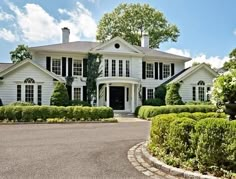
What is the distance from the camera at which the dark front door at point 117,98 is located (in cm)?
2648

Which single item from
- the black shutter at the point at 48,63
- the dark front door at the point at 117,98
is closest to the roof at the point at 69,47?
the black shutter at the point at 48,63

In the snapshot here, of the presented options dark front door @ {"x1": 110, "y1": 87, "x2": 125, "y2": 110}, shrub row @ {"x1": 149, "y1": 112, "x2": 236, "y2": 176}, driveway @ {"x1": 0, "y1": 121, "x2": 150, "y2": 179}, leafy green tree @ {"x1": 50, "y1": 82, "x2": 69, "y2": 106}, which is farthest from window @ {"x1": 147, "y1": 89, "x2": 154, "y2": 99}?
shrub row @ {"x1": 149, "y1": 112, "x2": 236, "y2": 176}

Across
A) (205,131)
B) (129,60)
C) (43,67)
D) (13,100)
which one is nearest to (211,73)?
(129,60)

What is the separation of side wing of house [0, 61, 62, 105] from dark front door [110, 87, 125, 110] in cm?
577

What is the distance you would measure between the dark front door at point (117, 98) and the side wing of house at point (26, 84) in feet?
18.9

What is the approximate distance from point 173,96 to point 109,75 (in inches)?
246

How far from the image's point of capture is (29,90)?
23.4 meters

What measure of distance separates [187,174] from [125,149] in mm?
3279

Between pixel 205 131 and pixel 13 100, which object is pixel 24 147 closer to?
pixel 205 131

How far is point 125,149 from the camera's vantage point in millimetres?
8391

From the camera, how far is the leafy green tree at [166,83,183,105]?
24467 mm

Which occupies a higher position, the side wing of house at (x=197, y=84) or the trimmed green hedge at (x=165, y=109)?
the side wing of house at (x=197, y=84)

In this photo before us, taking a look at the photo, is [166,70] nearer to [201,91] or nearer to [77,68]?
[201,91]

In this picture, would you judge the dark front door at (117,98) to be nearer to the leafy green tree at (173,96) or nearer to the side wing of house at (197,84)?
the leafy green tree at (173,96)
